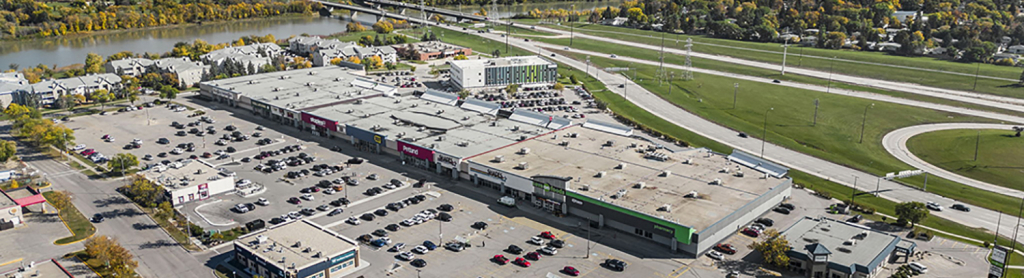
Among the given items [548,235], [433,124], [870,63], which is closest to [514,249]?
[548,235]

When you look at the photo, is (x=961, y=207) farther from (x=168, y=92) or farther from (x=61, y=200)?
(x=168, y=92)

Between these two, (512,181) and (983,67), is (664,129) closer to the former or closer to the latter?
(512,181)

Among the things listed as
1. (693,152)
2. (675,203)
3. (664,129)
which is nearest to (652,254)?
(675,203)

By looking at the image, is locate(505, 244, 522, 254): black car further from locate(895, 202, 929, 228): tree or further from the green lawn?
the green lawn

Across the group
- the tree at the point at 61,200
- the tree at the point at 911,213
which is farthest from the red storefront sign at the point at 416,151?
the tree at the point at 911,213

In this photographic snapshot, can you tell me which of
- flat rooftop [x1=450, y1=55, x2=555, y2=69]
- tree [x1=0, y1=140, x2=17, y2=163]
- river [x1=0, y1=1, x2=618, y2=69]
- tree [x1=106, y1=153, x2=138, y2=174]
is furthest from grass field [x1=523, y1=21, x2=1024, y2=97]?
tree [x1=0, y1=140, x2=17, y2=163]

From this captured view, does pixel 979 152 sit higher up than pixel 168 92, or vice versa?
pixel 168 92
